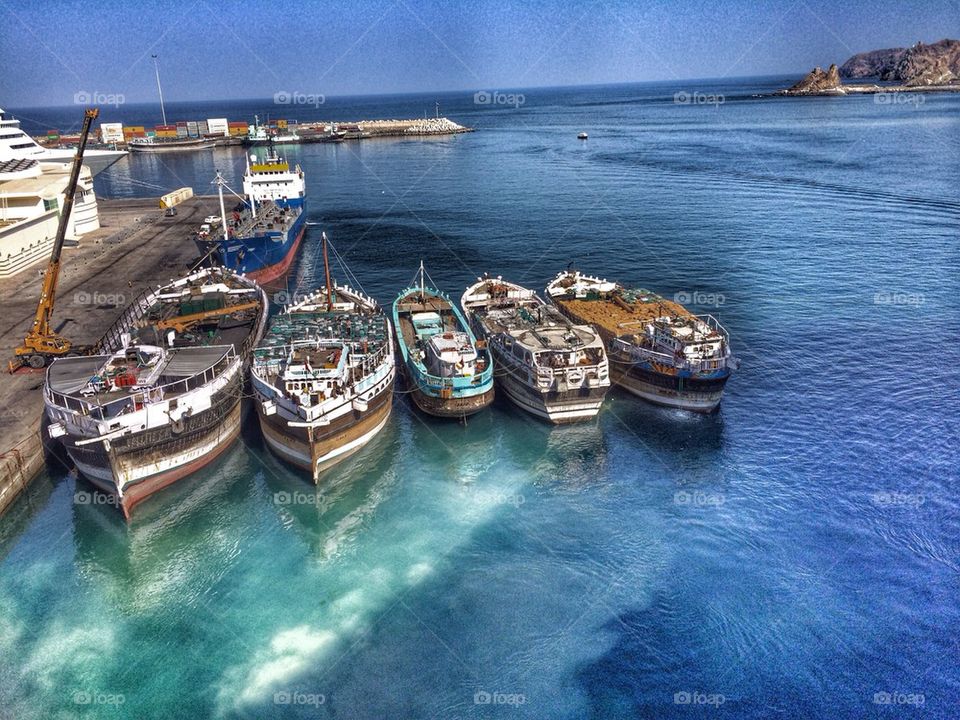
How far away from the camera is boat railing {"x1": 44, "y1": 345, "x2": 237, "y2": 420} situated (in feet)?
124

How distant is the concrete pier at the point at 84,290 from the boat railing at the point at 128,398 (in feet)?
13.0

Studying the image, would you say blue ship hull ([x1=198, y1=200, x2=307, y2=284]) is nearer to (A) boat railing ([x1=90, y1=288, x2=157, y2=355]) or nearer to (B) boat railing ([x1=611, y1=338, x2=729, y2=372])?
(A) boat railing ([x1=90, y1=288, x2=157, y2=355])

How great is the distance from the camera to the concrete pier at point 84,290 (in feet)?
134

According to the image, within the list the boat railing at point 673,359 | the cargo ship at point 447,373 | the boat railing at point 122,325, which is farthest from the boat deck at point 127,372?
the boat railing at point 673,359

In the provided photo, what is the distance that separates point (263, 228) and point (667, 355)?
197 ft

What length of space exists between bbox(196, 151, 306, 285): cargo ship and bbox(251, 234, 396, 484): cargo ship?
2809cm

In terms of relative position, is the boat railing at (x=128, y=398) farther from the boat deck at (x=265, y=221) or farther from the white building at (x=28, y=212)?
the boat deck at (x=265, y=221)

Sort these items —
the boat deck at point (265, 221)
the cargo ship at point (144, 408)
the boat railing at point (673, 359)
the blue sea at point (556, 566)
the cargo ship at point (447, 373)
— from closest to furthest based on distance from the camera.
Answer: the blue sea at point (556, 566) → the cargo ship at point (144, 408) → the cargo ship at point (447, 373) → the boat railing at point (673, 359) → the boat deck at point (265, 221)

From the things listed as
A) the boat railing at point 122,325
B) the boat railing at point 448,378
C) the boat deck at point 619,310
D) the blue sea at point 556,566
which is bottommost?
the blue sea at point 556,566

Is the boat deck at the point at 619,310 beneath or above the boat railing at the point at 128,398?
above

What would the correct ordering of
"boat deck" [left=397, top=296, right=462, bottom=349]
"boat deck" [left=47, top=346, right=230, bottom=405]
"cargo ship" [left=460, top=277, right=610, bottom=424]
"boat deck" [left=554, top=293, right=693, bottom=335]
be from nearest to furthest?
1. "boat deck" [left=47, top=346, right=230, bottom=405]
2. "cargo ship" [left=460, top=277, right=610, bottom=424]
3. "boat deck" [left=554, top=293, right=693, bottom=335]
4. "boat deck" [left=397, top=296, right=462, bottom=349]

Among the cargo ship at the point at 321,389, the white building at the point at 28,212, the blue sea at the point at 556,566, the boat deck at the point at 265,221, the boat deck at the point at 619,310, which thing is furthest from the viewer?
the boat deck at the point at 265,221

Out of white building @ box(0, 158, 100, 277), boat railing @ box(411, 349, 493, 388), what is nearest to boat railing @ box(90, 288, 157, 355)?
white building @ box(0, 158, 100, 277)

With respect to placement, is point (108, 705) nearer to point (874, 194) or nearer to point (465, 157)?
point (874, 194)
